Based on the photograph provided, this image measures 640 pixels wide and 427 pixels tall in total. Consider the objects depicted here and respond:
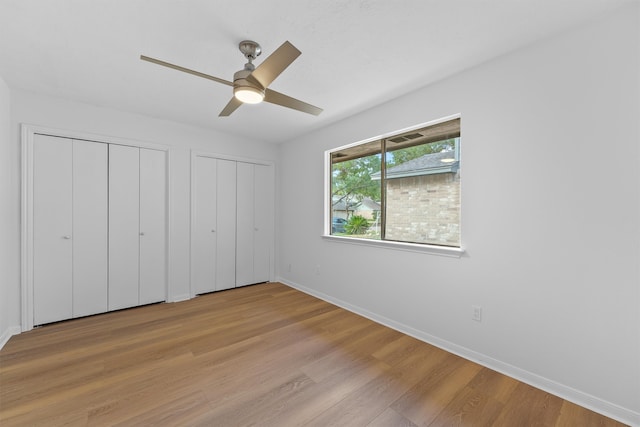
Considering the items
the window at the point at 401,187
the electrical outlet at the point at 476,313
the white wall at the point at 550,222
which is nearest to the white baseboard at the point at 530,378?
the white wall at the point at 550,222

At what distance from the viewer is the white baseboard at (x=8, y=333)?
2.44 metres

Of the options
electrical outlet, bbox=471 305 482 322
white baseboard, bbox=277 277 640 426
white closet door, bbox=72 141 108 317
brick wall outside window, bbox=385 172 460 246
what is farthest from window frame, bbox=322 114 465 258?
white closet door, bbox=72 141 108 317

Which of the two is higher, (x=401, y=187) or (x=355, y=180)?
(x=355, y=180)

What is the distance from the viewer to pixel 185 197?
12.3 feet

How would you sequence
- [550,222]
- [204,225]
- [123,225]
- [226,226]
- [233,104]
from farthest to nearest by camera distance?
[226,226] → [204,225] → [123,225] → [233,104] → [550,222]

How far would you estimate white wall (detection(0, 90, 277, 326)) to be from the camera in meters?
2.69

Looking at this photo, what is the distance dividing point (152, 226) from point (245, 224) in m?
1.30

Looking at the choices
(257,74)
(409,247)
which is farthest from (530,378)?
(257,74)

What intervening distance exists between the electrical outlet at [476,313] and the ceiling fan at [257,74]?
2.14 meters

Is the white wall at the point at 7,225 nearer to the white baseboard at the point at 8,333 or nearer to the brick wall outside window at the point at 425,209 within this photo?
the white baseboard at the point at 8,333

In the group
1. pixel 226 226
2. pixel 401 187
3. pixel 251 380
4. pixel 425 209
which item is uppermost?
pixel 401 187

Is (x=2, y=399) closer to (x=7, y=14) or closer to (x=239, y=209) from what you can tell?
(x=7, y=14)

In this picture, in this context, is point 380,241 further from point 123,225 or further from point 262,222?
point 123,225

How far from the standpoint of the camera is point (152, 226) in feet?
11.6
